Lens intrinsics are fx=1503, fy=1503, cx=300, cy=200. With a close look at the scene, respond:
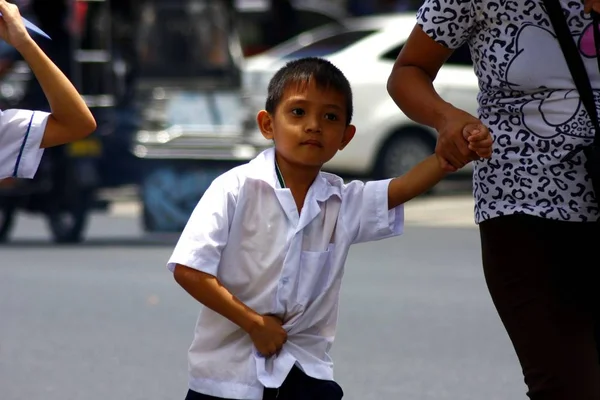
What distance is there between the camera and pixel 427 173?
328 centimetres

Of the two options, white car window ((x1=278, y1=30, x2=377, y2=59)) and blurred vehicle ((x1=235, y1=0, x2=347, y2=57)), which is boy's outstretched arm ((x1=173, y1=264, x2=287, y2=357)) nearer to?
white car window ((x1=278, y1=30, x2=377, y2=59))

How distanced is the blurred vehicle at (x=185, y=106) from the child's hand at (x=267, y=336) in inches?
354

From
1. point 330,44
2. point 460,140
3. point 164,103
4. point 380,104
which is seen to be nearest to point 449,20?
point 460,140

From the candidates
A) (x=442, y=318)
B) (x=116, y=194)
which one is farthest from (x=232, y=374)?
(x=116, y=194)

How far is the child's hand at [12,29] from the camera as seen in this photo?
3209 mm

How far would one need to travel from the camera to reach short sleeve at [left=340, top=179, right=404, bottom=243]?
338 cm

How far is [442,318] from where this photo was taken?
7895 mm

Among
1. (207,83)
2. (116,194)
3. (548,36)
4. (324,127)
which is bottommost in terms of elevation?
(116,194)

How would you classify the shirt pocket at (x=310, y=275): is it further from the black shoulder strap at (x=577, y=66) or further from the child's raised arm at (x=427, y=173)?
the black shoulder strap at (x=577, y=66)

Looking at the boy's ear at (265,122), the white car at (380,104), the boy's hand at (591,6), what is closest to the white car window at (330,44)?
the white car at (380,104)

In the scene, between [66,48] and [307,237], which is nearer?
[307,237]

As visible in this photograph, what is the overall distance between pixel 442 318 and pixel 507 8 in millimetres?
4914

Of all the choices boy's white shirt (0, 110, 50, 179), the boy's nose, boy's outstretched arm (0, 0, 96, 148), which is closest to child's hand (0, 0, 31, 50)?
boy's outstretched arm (0, 0, 96, 148)

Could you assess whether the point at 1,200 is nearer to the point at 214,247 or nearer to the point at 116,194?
the point at 116,194
